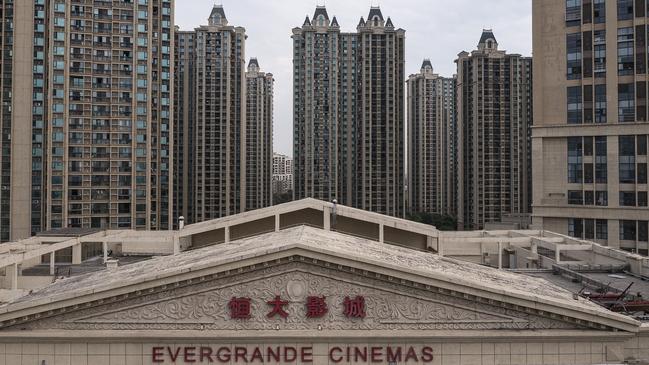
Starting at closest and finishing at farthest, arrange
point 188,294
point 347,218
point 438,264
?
point 188,294, point 438,264, point 347,218

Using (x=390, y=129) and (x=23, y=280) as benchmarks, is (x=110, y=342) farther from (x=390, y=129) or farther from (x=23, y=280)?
(x=390, y=129)

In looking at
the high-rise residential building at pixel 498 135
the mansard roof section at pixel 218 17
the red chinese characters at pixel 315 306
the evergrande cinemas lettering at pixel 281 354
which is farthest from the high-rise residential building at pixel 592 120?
the mansard roof section at pixel 218 17

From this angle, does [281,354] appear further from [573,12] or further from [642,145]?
[573,12]

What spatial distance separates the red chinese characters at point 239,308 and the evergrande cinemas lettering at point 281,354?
1131 millimetres

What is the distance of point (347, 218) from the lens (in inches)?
1646

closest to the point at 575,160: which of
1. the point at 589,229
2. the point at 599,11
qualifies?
the point at 589,229

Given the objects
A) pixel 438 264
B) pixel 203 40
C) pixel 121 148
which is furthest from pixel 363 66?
pixel 438 264

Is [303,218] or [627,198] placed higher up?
[627,198]

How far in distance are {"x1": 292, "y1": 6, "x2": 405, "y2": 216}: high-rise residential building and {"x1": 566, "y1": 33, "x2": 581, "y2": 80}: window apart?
54490 mm

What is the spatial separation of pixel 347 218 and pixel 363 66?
Answer: 3002 inches

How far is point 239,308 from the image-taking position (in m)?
19.7

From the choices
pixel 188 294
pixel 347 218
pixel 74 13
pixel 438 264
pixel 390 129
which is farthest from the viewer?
pixel 390 129

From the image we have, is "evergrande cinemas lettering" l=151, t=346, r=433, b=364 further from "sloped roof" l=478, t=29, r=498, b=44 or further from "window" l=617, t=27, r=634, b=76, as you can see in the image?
"sloped roof" l=478, t=29, r=498, b=44

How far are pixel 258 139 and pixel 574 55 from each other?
94.0m
